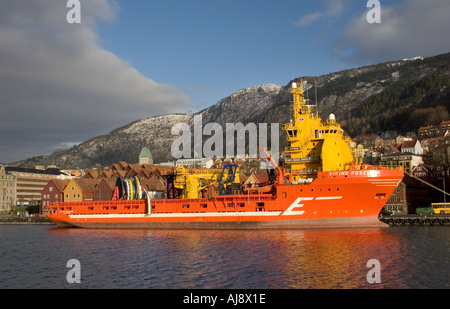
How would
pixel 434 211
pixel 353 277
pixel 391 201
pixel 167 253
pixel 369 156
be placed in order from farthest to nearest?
pixel 369 156 < pixel 391 201 < pixel 434 211 < pixel 167 253 < pixel 353 277

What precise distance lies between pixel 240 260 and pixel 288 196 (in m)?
16.6

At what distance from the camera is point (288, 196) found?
4412cm

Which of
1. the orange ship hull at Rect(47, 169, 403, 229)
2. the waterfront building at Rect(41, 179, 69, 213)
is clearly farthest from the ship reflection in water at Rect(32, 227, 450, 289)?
the waterfront building at Rect(41, 179, 69, 213)

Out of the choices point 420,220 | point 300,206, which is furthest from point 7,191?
point 420,220

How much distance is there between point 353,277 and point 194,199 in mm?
27787

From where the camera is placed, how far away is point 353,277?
23609 mm

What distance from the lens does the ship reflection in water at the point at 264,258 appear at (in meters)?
23.3

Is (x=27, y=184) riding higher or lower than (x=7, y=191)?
higher

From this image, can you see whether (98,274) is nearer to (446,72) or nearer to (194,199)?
(194,199)

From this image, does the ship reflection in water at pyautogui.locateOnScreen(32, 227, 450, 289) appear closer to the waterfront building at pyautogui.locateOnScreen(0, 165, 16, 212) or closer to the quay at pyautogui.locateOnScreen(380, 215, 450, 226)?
the quay at pyautogui.locateOnScreen(380, 215, 450, 226)

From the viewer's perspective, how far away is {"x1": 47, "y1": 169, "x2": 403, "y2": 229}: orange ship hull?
4256 cm

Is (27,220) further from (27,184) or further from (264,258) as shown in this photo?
(264,258)

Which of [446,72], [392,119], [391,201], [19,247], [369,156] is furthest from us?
[446,72]
